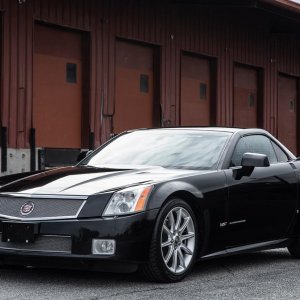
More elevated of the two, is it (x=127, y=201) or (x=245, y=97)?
(x=245, y=97)

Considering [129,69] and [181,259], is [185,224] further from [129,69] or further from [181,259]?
[129,69]

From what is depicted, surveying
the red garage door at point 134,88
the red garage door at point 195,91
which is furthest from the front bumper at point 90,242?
the red garage door at point 195,91

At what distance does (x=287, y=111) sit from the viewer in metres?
24.5

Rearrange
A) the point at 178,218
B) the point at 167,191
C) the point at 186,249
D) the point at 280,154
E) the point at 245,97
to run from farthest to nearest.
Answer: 1. the point at 245,97
2. the point at 280,154
3. the point at 186,249
4. the point at 178,218
5. the point at 167,191

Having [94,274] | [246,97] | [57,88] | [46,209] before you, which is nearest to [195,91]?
[246,97]

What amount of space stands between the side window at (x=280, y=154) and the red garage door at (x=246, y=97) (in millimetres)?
12684

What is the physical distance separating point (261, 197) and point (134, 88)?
10.3 metres

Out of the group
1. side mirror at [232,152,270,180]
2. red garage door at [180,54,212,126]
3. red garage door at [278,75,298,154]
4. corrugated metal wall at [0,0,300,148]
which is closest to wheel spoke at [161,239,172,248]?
side mirror at [232,152,270,180]

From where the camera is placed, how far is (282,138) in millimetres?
24078

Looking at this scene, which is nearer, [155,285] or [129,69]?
[155,285]

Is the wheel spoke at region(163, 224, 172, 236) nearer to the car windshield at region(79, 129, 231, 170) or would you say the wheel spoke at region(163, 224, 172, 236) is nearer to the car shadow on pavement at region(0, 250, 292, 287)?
the car shadow on pavement at region(0, 250, 292, 287)

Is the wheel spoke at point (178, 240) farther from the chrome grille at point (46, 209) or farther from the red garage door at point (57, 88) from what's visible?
the red garage door at point (57, 88)

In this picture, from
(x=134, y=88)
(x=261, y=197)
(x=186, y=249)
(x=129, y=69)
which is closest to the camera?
(x=186, y=249)

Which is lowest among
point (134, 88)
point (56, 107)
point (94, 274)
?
point (94, 274)
